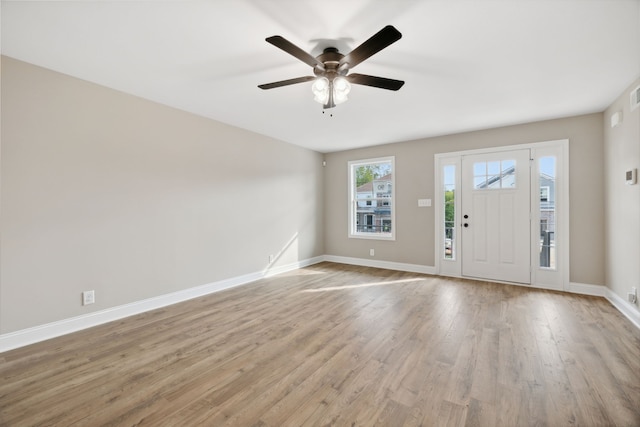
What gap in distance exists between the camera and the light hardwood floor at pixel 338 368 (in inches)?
66.5

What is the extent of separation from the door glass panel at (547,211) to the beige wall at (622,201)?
571mm

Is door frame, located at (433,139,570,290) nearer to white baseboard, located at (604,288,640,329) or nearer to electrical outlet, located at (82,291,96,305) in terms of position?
white baseboard, located at (604,288,640,329)

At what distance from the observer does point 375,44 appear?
6.15ft

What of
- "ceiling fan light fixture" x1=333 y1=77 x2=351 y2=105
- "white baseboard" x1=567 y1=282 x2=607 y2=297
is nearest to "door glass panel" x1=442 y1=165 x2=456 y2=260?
"white baseboard" x1=567 y1=282 x2=607 y2=297

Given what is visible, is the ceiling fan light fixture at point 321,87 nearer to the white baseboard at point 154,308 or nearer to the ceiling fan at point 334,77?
the ceiling fan at point 334,77

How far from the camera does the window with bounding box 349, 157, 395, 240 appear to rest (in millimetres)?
5836

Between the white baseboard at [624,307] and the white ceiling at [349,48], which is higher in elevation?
the white ceiling at [349,48]

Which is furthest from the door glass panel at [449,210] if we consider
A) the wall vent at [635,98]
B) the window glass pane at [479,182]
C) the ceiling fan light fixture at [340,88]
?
the ceiling fan light fixture at [340,88]

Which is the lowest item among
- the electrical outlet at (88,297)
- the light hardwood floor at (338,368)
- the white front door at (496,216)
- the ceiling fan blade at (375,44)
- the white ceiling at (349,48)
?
the light hardwood floor at (338,368)

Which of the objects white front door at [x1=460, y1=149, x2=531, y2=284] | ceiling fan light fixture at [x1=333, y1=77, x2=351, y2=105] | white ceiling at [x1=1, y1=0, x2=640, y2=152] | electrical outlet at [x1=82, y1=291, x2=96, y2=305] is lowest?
electrical outlet at [x1=82, y1=291, x2=96, y2=305]

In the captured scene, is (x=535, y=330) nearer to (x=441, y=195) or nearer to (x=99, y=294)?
(x=441, y=195)

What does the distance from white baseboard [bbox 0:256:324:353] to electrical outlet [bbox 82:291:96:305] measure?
0.43ft

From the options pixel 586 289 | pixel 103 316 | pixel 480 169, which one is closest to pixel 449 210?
pixel 480 169

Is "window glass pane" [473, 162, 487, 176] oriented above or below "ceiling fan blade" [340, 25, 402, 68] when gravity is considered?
below
